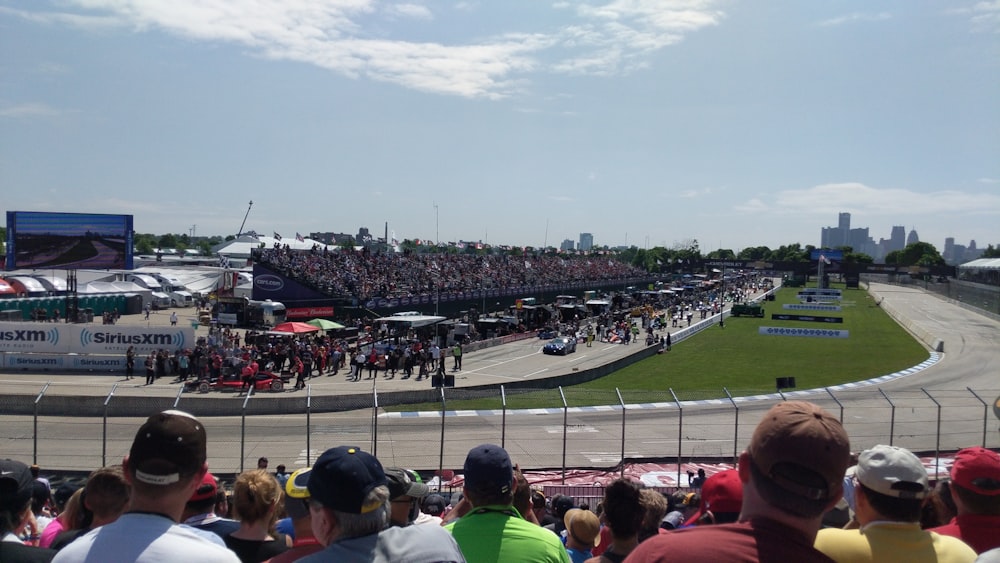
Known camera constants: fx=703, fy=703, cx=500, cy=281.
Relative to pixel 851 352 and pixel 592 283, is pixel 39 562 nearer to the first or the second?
pixel 851 352

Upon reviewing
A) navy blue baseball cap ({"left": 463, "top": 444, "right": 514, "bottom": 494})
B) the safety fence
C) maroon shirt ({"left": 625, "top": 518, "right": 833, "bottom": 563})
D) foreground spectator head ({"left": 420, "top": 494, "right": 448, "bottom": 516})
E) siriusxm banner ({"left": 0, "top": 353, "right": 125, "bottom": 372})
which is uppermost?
maroon shirt ({"left": 625, "top": 518, "right": 833, "bottom": 563})

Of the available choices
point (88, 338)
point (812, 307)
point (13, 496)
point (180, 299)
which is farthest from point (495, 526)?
point (812, 307)

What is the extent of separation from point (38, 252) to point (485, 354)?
25718 millimetres

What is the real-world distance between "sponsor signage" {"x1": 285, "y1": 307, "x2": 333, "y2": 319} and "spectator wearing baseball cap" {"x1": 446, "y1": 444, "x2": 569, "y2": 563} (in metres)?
44.9

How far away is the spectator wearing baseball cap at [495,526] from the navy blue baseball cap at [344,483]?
2.93 ft

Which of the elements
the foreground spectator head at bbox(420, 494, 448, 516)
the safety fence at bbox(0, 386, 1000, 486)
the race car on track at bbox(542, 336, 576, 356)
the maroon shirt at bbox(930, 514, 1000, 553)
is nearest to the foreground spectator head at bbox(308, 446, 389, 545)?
the maroon shirt at bbox(930, 514, 1000, 553)

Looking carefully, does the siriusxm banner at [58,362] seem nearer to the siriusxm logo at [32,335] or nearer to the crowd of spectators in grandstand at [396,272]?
the siriusxm logo at [32,335]

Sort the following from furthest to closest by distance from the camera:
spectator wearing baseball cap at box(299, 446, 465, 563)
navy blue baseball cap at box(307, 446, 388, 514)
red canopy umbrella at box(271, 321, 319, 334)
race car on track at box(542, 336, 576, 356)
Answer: race car on track at box(542, 336, 576, 356), red canopy umbrella at box(271, 321, 319, 334), navy blue baseball cap at box(307, 446, 388, 514), spectator wearing baseball cap at box(299, 446, 465, 563)

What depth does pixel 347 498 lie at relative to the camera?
278cm

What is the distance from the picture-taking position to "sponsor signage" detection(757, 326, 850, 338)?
50062 mm

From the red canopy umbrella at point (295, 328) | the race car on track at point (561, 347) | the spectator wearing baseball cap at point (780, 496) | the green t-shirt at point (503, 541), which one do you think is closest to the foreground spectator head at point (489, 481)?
the green t-shirt at point (503, 541)

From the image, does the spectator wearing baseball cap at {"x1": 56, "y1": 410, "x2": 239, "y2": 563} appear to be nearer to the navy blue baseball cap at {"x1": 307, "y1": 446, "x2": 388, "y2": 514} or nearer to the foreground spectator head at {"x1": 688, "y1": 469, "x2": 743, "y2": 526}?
the navy blue baseball cap at {"x1": 307, "y1": 446, "x2": 388, "y2": 514}

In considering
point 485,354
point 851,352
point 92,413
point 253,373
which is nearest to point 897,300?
point 851,352

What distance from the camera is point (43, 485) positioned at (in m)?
5.71
